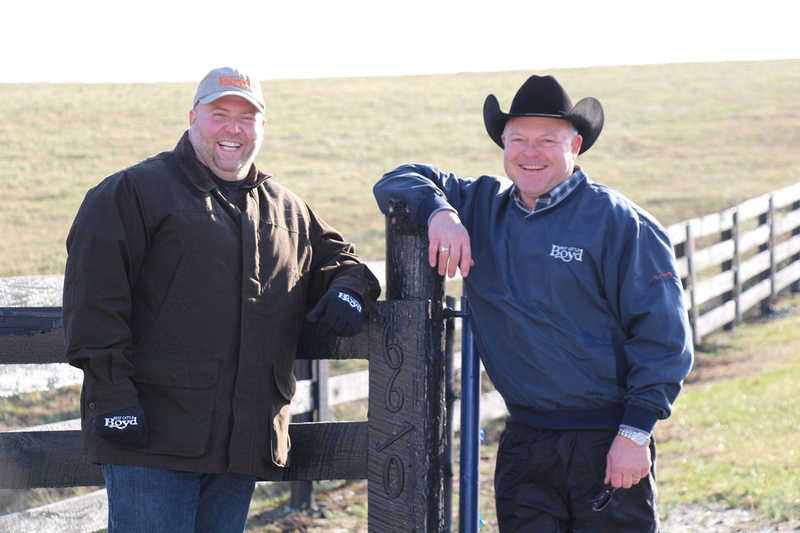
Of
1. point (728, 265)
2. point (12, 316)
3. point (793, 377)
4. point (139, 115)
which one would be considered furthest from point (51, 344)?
point (139, 115)

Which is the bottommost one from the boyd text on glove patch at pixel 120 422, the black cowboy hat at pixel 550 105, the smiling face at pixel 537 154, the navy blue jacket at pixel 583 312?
the boyd text on glove patch at pixel 120 422

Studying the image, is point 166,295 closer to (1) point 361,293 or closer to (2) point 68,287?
(2) point 68,287

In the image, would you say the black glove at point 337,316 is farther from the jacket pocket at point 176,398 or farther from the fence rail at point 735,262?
the fence rail at point 735,262

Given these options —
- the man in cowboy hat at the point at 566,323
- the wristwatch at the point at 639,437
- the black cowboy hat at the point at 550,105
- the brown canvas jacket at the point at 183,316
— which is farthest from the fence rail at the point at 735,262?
the brown canvas jacket at the point at 183,316

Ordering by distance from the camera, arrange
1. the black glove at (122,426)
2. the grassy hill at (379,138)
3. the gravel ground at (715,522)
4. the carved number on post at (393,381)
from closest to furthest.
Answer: the black glove at (122,426) < the carved number on post at (393,381) < the gravel ground at (715,522) < the grassy hill at (379,138)

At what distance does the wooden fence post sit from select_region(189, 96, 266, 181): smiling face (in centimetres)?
57

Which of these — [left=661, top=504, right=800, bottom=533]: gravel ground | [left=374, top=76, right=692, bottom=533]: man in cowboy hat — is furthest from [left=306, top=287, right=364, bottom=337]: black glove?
[left=661, top=504, right=800, bottom=533]: gravel ground

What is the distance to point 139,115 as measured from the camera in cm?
2686

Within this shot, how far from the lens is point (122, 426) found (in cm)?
263

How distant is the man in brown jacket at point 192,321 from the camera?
2.68 m

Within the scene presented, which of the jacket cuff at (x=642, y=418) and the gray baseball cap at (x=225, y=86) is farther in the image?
the gray baseball cap at (x=225, y=86)

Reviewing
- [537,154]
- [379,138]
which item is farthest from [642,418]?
[379,138]

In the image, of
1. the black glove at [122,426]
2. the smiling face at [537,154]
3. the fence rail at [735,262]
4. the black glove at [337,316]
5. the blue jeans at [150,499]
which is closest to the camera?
the black glove at [122,426]

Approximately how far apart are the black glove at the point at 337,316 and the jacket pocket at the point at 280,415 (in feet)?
0.77
